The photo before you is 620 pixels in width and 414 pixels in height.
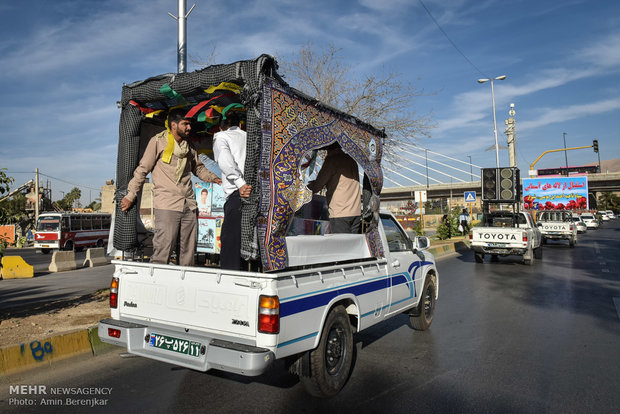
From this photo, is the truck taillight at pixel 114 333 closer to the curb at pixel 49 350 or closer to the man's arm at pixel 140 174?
the man's arm at pixel 140 174

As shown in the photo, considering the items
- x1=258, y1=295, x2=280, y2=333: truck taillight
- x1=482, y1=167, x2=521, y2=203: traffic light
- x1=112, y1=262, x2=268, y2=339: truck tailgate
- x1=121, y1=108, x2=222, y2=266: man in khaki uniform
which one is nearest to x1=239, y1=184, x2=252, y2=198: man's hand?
x1=112, y1=262, x2=268, y2=339: truck tailgate

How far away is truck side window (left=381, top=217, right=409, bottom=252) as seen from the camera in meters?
5.18

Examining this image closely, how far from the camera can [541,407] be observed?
Result: 345 centimetres

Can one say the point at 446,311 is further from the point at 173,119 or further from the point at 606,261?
the point at 606,261

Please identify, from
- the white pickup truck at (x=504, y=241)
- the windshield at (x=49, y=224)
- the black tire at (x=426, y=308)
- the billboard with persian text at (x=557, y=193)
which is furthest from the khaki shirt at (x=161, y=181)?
the billboard with persian text at (x=557, y=193)

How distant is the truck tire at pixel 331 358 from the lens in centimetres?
342

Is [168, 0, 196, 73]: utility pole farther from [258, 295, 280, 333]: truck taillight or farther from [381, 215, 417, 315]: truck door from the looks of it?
[258, 295, 280, 333]: truck taillight

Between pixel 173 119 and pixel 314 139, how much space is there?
165cm

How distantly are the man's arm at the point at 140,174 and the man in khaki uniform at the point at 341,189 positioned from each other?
1975 millimetres

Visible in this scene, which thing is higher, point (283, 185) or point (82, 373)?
point (283, 185)

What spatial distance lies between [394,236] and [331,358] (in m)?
2.13

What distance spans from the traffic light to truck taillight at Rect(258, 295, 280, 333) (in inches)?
580

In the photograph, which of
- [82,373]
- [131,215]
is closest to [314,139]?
[131,215]

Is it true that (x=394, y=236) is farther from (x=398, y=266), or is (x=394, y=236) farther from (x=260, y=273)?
(x=260, y=273)
